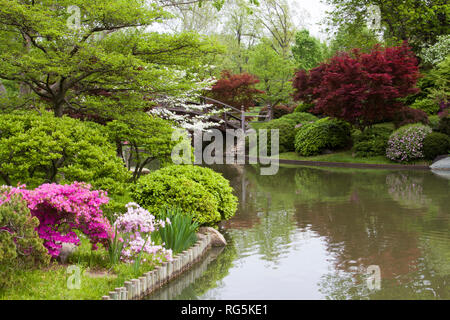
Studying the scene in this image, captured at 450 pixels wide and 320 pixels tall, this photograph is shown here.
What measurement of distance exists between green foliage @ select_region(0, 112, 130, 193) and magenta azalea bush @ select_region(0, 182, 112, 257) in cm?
186

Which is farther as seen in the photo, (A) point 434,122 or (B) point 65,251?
(A) point 434,122

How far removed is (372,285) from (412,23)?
103 feet

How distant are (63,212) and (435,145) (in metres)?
21.6

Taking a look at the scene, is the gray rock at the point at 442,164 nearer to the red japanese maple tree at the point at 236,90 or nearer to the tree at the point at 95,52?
the red japanese maple tree at the point at 236,90

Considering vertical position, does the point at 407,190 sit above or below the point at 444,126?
below

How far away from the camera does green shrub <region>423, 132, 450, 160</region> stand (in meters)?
23.9

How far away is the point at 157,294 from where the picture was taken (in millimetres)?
6691

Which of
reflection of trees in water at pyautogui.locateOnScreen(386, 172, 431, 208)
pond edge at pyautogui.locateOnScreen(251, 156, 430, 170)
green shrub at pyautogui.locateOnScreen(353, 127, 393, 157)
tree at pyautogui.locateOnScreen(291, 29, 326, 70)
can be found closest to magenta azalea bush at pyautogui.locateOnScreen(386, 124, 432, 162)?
pond edge at pyautogui.locateOnScreen(251, 156, 430, 170)

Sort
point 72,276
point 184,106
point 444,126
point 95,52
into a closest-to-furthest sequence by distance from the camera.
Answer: point 72,276 < point 95,52 < point 184,106 < point 444,126

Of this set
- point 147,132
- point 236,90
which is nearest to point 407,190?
point 147,132

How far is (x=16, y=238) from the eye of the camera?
581 cm

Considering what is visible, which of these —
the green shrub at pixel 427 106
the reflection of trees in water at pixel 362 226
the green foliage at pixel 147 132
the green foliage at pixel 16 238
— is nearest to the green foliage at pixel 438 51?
the green shrub at pixel 427 106

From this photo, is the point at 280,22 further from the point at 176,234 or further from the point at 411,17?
the point at 176,234

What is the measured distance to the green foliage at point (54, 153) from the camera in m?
8.56
